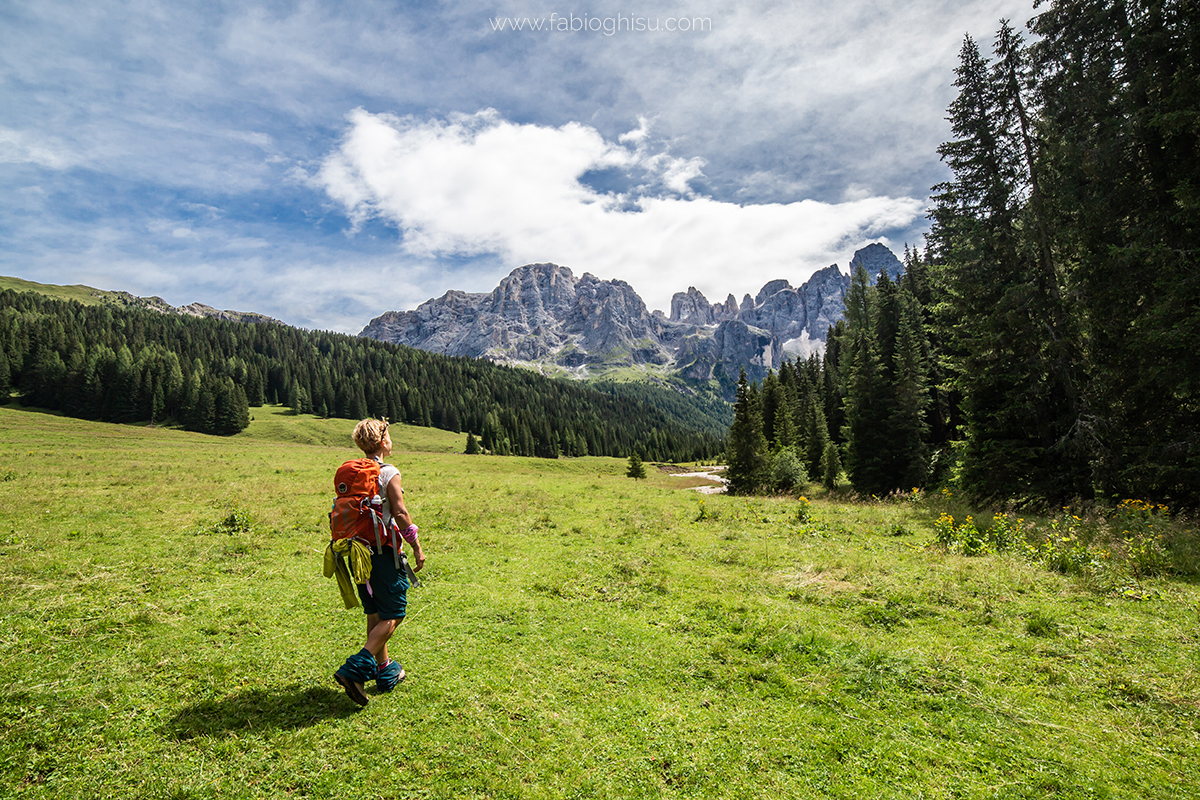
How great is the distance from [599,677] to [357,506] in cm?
408

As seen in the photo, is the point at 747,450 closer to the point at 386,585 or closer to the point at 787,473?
the point at 787,473

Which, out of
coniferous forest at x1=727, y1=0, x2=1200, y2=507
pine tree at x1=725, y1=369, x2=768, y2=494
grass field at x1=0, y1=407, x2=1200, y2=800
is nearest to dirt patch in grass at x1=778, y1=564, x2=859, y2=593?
grass field at x1=0, y1=407, x2=1200, y2=800

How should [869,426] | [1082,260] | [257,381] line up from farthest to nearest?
[257,381] → [869,426] → [1082,260]

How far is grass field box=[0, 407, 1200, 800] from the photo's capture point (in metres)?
4.64

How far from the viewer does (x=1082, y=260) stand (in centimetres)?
1689

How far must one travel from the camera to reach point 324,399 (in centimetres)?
13325

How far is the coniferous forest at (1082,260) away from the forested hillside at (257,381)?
2516 inches

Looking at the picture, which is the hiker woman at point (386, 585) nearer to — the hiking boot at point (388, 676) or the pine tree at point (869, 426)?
the hiking boot at point (388, 676)

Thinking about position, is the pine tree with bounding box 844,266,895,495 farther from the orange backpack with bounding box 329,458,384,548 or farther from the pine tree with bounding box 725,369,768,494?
the orange backpack with bounding box 329,458,384,548

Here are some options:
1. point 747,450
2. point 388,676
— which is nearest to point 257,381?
point 747,450

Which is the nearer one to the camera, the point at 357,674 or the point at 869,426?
the point at 357,674

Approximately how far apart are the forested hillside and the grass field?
60.2 m

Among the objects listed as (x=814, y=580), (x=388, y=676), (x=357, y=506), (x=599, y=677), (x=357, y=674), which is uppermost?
(x=357, y=506)

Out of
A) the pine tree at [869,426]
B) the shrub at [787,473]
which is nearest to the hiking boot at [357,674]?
the shrub at [787,473]
